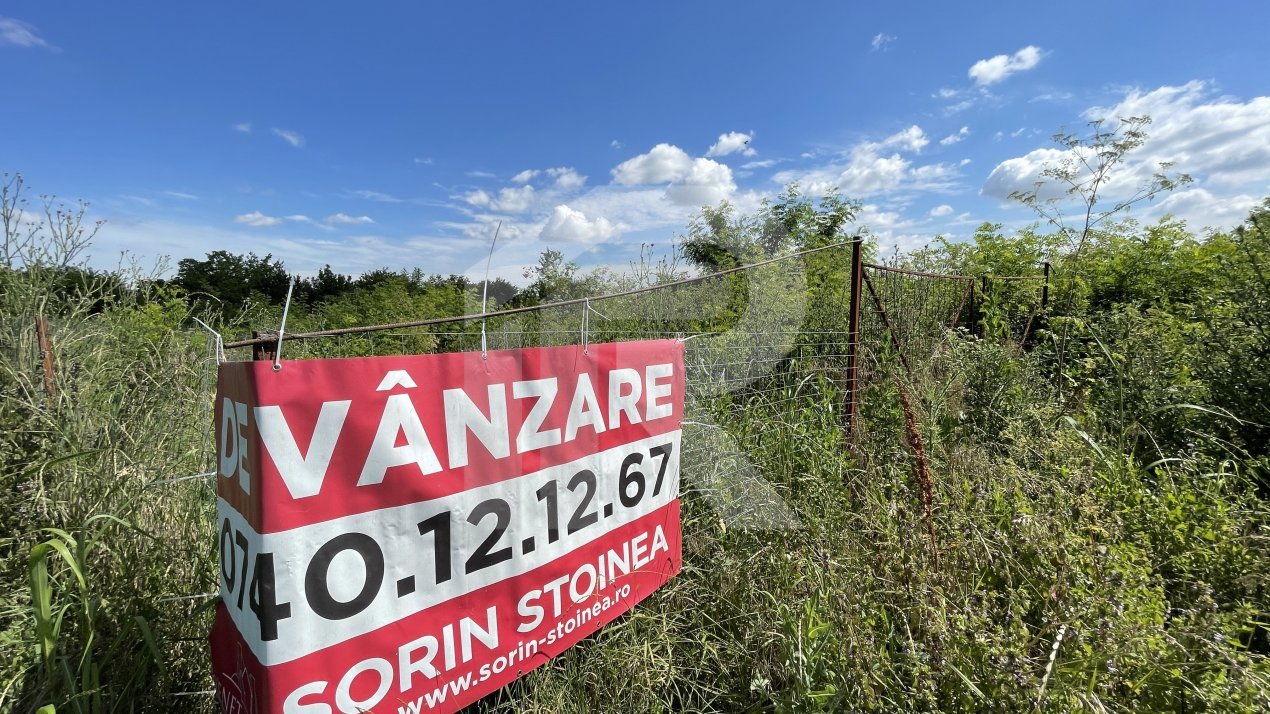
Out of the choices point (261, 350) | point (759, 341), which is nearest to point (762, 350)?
point (759, 341)

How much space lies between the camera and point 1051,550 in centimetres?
170

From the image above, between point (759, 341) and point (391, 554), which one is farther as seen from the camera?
point (759, 341)

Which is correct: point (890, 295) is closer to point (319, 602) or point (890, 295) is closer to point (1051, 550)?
point (1051, 550)

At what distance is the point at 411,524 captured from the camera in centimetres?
127

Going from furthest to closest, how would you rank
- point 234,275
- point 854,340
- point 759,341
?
point 234,275
point 759,341
point 854,340

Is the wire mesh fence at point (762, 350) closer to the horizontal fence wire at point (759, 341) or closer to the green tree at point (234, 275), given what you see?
the horizontal fence wire at point (759, 341)

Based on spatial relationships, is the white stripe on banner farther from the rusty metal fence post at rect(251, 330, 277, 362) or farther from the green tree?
the green tree

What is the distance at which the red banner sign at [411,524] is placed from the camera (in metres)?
1.09

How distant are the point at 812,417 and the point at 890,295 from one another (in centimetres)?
187

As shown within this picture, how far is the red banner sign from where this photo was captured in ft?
3.56

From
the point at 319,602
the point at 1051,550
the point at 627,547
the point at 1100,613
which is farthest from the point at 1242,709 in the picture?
the point at 319,602

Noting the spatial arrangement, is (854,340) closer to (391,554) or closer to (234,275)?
(391,554)

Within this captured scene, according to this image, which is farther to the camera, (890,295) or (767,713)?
(890,295)

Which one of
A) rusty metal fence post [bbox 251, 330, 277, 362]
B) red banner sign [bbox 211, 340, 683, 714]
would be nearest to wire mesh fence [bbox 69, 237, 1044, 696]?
rusty metal fence post [bbox 251, 330, 277, 362]
